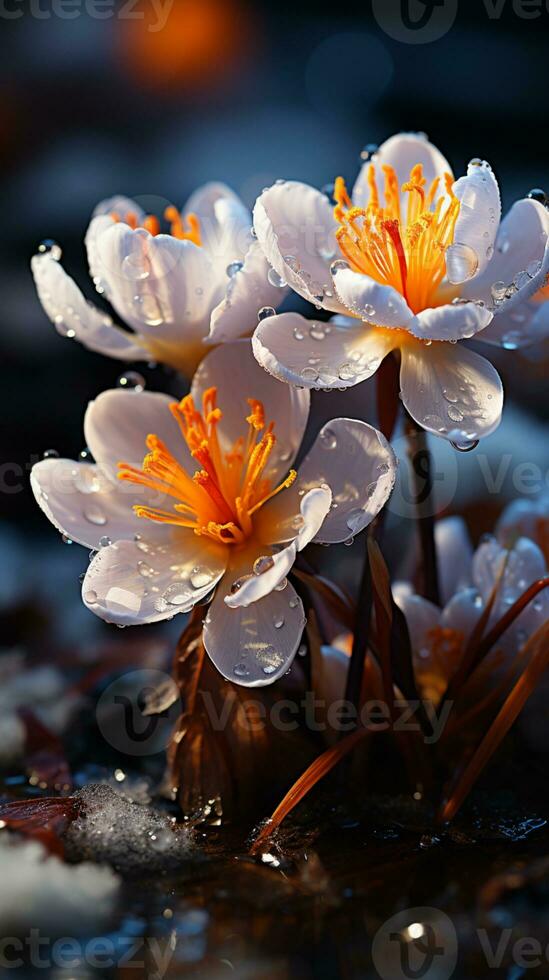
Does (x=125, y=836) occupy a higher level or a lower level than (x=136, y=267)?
lower

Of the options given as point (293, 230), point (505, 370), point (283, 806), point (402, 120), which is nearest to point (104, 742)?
point (283, 806)

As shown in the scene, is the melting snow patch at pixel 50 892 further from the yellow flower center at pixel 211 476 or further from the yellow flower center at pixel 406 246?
the yellow flower center at pixel 406 246

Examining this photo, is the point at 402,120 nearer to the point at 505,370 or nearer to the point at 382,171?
the point at 505,370

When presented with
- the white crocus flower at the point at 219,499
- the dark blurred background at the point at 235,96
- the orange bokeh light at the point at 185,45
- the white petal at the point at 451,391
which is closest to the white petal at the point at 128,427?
the white crocus flower at the point at 219,499

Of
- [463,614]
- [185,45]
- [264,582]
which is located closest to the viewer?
[264,582]

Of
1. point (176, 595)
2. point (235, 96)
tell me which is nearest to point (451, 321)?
point (176, 595)

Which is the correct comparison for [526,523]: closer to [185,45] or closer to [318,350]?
[318,350]
